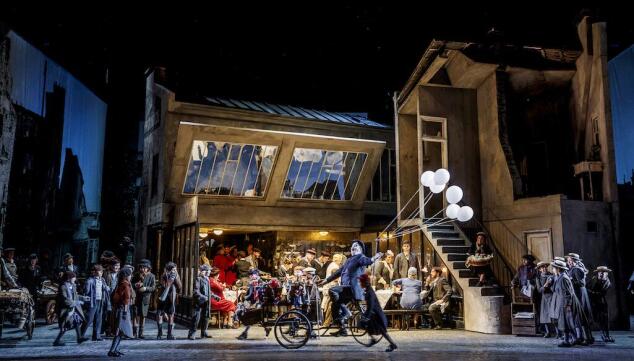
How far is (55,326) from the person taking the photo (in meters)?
16.4

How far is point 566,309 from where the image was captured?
11.7 meters

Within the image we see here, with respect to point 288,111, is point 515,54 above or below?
above

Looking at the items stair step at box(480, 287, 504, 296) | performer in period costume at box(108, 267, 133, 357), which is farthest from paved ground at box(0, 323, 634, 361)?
stair step at box(480, 287, 504, 296)

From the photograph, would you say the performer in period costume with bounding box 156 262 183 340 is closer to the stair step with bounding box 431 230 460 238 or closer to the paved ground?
the paved ground

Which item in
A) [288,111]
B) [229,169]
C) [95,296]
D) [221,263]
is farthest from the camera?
[288,111]

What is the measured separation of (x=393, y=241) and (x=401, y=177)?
8.78ft

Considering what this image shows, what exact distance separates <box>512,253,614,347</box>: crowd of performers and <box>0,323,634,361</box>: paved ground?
0.38 metres

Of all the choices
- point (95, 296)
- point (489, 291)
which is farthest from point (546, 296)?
point (95, 296)

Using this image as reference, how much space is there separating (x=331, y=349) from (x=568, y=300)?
18.0 ft

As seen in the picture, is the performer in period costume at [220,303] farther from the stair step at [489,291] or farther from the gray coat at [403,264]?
the stair step at [489,291]

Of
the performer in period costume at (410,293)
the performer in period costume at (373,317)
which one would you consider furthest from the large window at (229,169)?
the performer in period costume at (373,317)

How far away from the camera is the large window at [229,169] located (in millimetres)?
20281

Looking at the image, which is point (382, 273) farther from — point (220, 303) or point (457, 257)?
point (220, 303)

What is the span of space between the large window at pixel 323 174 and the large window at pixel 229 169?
1137mm
